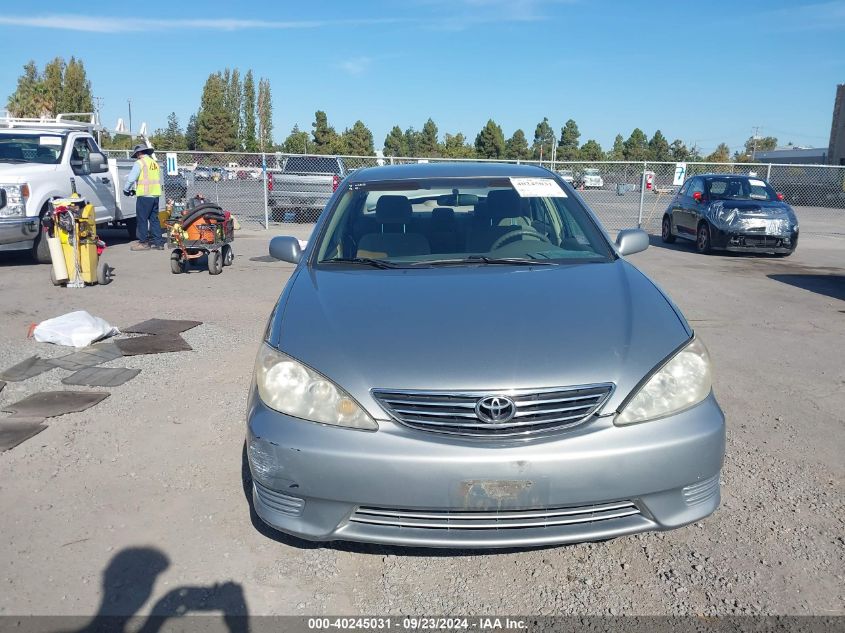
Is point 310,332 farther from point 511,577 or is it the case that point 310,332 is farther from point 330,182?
point 330,182

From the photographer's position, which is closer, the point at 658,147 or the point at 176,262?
the point at 176,262

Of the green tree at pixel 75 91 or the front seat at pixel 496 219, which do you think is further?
the green tree at pixel 75 91

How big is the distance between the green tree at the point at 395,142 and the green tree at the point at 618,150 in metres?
23.4

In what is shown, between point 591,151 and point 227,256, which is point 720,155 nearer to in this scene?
point 591,151

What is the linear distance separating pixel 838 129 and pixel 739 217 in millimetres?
50159

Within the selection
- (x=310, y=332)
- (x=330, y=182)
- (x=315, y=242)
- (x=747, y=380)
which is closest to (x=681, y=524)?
(x=310, y=332)

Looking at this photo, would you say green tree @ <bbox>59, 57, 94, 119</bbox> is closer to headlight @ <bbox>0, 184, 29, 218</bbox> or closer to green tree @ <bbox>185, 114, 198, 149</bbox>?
green tree @ <bbox>185, 114, 198, 149</bbox>

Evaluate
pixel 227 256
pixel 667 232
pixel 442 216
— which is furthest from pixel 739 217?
pixel 442 216

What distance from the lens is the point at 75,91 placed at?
63031 mm

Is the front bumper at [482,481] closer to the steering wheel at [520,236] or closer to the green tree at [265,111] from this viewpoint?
the steering wheel at [520,236]

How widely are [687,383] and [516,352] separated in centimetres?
72

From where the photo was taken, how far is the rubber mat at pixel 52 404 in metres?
4.87

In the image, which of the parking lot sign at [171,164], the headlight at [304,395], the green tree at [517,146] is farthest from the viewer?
the green tree at [517,146]

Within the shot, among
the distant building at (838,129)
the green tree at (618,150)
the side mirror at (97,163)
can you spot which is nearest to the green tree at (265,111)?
the green tree at (618,150)
